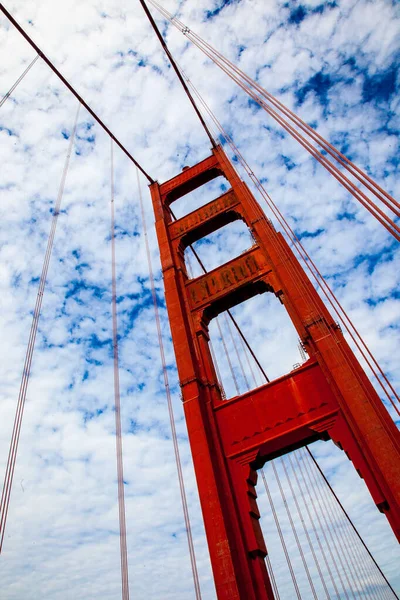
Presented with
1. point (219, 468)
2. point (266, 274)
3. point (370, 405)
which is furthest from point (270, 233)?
point (219, 468)

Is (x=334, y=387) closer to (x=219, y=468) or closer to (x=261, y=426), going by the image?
(x=261, y=426)

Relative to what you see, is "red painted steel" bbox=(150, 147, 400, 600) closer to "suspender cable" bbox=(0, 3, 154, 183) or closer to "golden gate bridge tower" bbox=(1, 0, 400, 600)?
"golden gate bridge tower" bbox=(1, 0, 400, 600)

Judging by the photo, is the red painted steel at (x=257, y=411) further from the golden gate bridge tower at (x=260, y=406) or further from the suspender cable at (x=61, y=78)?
the suspender cable at (x=61, y=78)

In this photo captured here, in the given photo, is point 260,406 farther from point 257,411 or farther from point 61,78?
point 61,78

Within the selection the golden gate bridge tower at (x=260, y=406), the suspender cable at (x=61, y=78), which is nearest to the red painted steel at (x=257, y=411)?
the golden gate bridge tower at (x=260, y=406)

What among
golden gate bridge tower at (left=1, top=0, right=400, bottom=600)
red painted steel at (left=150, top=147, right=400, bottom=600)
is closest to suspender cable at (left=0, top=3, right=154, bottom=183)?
golden gate bridge tower at (left=1, top=0, right=400, bottom=600)

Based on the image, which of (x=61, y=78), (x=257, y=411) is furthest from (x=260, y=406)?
(x=61, y=78)

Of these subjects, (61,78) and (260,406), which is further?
(61,78)
